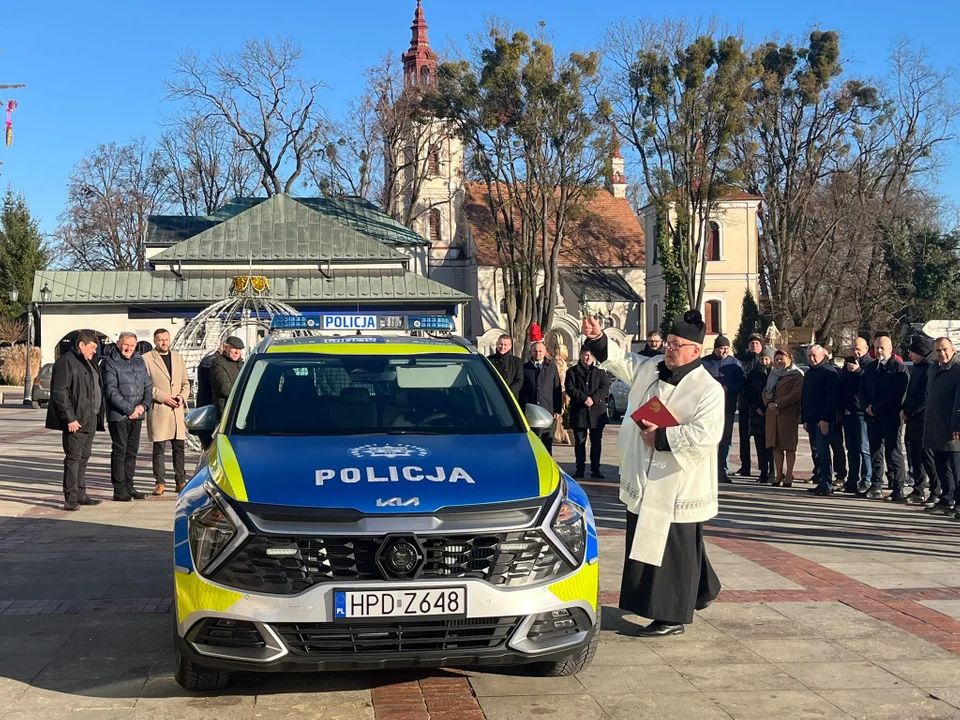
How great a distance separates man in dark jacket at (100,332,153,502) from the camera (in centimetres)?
1208

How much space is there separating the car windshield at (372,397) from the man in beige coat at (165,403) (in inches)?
261

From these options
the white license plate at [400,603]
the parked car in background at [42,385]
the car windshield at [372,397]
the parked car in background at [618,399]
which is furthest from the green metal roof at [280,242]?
the white license plate at [400,603]

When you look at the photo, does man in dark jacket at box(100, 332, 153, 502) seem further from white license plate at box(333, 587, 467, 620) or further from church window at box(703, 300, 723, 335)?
church window at box(703, 300, 723, 335)

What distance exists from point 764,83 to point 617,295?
2357cm

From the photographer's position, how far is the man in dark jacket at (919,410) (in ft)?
39.9

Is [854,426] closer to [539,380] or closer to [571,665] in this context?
[539,380]

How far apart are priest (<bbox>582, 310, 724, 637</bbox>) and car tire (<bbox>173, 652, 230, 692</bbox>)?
2.39 meters

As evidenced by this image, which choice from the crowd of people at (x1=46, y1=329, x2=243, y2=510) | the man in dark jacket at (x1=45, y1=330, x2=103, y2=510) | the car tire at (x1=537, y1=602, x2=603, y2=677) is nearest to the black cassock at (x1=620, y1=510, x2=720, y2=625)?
the car tire at (x1=537, y1=602, x2=603, y2=677)

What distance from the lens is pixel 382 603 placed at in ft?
15.3

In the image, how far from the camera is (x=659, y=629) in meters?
6.34

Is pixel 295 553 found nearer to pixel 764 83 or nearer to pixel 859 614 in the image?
pixel 859 614

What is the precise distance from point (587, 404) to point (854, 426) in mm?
3376

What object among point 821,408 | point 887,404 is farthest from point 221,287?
point 887,404

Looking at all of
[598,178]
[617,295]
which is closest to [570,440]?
[598,178]
